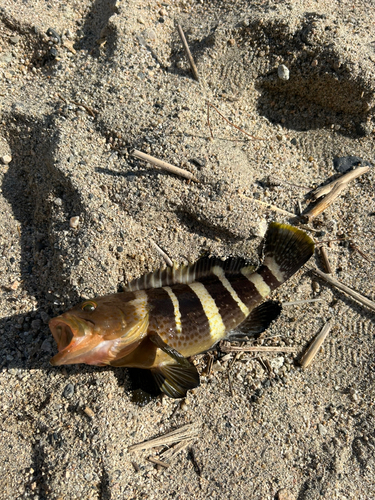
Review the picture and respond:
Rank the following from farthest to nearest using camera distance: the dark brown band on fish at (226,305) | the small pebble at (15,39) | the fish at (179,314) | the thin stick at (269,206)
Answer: the small pebble at (15,39), the thin stick at (269,206), the dark brown band on fish at (226,305), the fish at (179,314)

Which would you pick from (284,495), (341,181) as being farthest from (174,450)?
(341,181)

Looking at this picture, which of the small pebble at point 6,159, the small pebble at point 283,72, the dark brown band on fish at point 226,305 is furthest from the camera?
the small pebble at point 283,72

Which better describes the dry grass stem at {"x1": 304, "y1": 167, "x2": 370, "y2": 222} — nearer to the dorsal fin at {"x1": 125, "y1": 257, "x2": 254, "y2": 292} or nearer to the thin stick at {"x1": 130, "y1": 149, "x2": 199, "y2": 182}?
the dorsal fin at {"x1": 125, "y1": 257, "x2": 254, "y2": 292}

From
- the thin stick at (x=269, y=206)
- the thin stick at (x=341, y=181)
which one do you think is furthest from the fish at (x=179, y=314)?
the thin stick at (x=341, y=181)

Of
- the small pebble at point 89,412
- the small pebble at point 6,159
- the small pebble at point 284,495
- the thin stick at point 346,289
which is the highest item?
the thin stick at point 346,289

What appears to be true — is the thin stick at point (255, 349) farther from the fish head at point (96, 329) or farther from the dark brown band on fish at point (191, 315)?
the fish head at point (96, 329)
